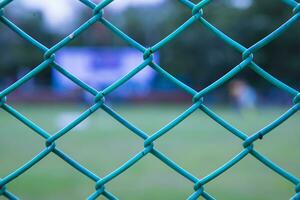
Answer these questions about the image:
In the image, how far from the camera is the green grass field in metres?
5.32

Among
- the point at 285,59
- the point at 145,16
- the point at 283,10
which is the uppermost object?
the point at 145,16

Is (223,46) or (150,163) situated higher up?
(223,46)

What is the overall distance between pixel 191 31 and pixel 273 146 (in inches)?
589

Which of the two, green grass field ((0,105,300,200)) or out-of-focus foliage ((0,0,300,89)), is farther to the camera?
out-of-focus foliage ((0,0,300,89))

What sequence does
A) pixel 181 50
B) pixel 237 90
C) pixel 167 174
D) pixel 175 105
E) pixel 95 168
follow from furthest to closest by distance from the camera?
pixel 181 50, pixel 175 105, pixel 237 90, pixel 95 168, pixel 167 174

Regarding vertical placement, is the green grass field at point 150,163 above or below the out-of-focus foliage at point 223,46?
below

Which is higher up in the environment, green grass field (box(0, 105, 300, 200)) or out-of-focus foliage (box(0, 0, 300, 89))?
out-of-focus foliage (box(0, 0, 300, 89))

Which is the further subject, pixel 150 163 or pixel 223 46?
pixel 223 46

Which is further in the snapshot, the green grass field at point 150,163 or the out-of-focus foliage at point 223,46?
the out-of-focus foliage at point 223,46

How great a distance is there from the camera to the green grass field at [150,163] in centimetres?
532

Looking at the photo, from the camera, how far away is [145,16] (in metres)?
29.2

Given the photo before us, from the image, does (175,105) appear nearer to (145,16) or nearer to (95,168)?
(145,16)

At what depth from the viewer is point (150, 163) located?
721 centimetres

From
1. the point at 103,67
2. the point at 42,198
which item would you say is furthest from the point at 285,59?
the point at 42,198
